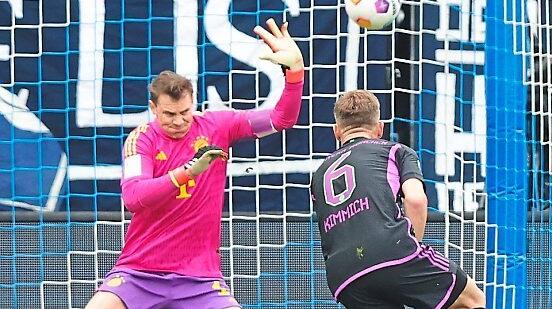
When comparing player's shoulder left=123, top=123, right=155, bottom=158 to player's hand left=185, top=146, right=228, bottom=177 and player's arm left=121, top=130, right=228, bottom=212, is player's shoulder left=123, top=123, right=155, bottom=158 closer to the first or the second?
player's arm left=121, top=130, right=228, bottom=212

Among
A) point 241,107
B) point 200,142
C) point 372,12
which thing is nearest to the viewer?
point 200,142

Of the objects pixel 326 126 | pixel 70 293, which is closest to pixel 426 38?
pixel 326 126

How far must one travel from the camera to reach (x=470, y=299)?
5.38 meters

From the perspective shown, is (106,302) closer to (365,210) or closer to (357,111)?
(365,210)

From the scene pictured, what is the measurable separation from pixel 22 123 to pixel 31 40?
20.4 inches

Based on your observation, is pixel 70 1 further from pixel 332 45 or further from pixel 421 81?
pixel 421 81

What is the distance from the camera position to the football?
6.00 metres

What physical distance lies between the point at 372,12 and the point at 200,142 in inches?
44.7

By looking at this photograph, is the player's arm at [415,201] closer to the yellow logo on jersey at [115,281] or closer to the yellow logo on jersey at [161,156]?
the yellow logo on jersey at [161,156]

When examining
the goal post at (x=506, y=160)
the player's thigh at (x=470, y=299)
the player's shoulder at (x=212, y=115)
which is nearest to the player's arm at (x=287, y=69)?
the player's shoulder at (x=212, y=115)

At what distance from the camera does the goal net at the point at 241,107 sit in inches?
278

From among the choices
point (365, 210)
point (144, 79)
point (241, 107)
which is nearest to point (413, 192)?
point (365, 210)

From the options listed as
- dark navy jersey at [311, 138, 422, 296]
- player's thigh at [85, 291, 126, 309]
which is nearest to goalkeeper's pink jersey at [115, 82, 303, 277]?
player's thigh at [85, 291, 126, 309]

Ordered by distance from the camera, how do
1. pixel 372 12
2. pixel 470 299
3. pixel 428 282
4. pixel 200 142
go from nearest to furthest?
pixel 428 282 → pixel 470 299 → pixel 200 142 → pixel 372 12
